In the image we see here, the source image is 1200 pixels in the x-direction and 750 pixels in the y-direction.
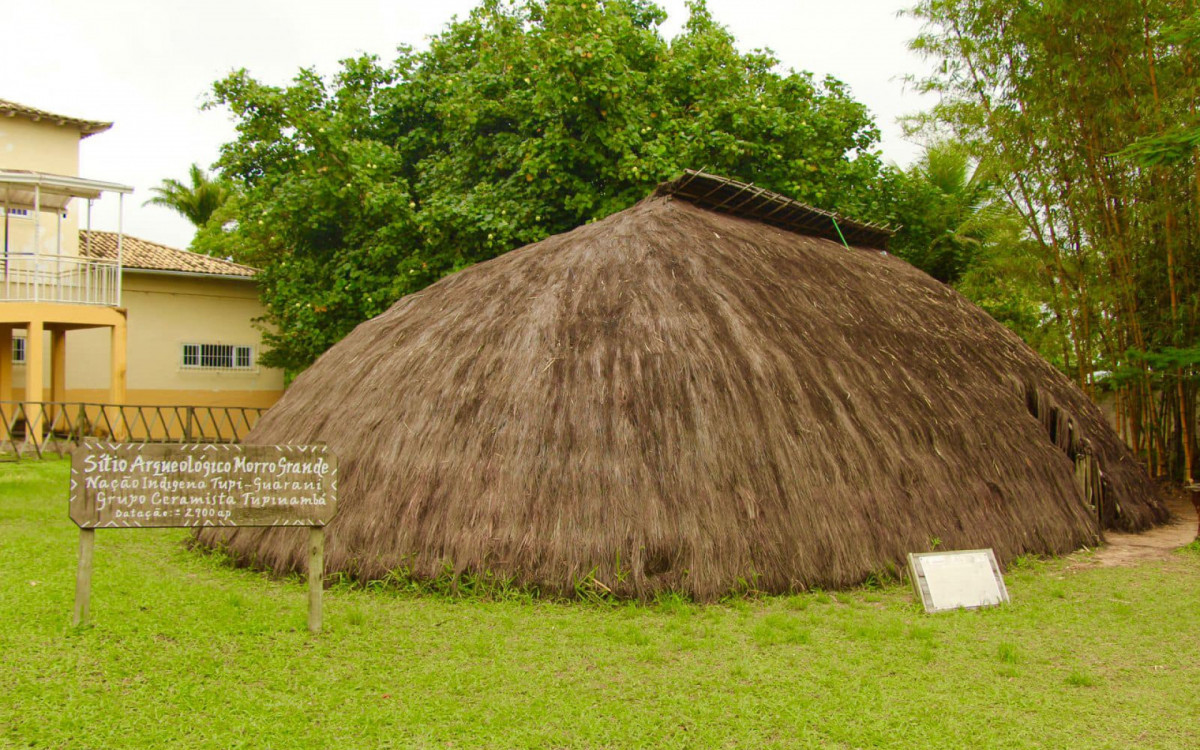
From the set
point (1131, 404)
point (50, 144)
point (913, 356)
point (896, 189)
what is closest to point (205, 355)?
point (50, 144)

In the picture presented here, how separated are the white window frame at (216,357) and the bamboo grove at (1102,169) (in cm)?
1708

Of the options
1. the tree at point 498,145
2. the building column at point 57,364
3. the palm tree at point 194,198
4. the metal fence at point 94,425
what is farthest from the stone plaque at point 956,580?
the palm tree at point 194,198

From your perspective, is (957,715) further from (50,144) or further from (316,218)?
(50,144)

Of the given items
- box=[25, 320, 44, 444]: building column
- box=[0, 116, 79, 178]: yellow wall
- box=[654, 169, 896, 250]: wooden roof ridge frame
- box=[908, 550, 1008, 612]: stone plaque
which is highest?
box=[0, 116, 79, 178]: yellow wall

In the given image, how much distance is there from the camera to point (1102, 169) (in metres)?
10.9

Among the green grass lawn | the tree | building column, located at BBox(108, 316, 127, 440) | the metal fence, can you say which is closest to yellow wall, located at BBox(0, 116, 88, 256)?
building column, located at BBox(108, 316, 127, 440)

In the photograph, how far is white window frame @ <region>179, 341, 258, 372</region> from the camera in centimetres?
2078

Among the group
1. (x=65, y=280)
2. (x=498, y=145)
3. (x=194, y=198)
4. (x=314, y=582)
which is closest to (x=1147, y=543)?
(x=314, y=582)

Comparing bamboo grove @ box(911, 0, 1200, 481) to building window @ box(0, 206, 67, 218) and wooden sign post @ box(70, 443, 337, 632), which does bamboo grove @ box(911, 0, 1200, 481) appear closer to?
wooden sign post @ box(70, 443, 337, 632)

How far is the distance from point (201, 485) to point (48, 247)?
54.8 ft

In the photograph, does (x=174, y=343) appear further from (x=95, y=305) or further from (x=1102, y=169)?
(x=1102, y=169)

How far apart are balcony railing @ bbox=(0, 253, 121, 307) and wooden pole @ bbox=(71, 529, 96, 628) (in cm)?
1282

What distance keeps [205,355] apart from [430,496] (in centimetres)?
1716

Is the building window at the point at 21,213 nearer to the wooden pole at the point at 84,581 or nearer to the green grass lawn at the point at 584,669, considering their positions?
the green grass lawn at the point at 584,669
